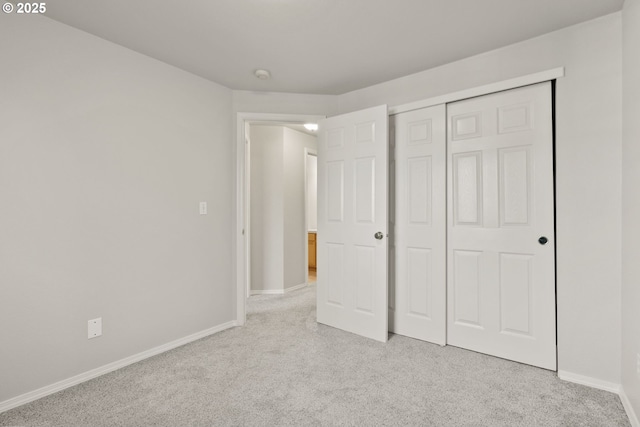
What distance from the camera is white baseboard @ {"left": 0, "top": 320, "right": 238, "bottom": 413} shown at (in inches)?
73.2

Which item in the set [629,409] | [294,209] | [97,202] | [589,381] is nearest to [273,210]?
[294,209]

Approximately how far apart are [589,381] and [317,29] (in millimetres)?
2873

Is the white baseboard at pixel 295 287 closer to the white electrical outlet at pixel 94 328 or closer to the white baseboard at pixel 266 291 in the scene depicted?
the white baseboard at pixel 266 291

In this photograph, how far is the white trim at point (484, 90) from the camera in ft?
7.16

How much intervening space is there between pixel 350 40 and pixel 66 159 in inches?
81.9

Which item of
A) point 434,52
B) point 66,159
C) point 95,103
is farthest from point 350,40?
point 66,159

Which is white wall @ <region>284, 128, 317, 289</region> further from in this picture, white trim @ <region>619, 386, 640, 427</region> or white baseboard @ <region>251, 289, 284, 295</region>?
white trim @ <region>619, 386, 640, 427</region>

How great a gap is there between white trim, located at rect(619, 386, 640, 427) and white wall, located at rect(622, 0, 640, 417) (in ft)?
0.09

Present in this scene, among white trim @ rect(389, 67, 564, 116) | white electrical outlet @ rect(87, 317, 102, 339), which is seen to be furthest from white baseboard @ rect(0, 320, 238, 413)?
white trim @ rect(389, 67, 564, 116)

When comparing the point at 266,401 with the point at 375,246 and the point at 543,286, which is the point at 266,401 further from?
the point at 543,286

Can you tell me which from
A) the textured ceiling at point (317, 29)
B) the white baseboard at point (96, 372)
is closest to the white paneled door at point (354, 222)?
the textured ceiling at point (317, 29)

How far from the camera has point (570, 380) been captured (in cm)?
208

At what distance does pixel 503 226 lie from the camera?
94.3 inches

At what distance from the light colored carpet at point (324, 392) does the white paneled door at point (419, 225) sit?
0.27 m
